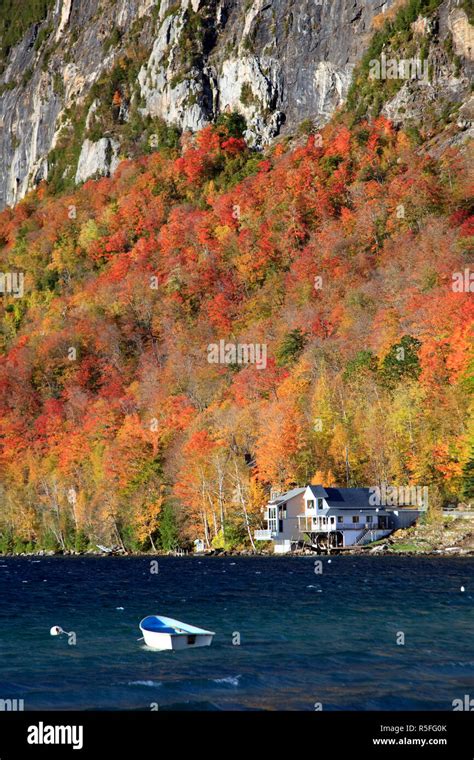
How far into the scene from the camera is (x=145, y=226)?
17062 cm

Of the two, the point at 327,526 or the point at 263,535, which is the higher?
the point at 327,526

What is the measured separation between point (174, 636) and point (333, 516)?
162 ft

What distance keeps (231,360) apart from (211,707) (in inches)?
3629

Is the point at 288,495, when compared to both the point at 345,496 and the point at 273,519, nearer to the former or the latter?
the point at 273,519

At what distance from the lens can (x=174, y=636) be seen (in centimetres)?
3381

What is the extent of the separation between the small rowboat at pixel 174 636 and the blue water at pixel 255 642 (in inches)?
16.8

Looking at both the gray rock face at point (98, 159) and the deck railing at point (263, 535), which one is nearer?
the deck railing at point (263, 535)

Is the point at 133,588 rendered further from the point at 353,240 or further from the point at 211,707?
the point at 353,240

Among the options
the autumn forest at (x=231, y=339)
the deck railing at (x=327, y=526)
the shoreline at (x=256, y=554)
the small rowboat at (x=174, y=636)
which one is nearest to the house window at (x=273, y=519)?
the deck railing at (x=327, y=526)

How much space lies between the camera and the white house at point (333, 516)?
81562 millimetres

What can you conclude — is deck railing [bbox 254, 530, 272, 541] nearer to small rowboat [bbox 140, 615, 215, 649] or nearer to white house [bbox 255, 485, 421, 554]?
white house [bbox 255, 485, 421, 554]

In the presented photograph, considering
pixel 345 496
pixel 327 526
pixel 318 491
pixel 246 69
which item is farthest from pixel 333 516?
pixel 246 69

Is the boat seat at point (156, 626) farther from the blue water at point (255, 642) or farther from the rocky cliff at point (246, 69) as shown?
the rocky cliff at point (246, 69)

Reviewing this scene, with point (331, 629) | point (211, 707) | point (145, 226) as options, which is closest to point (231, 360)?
point (145, 226)
